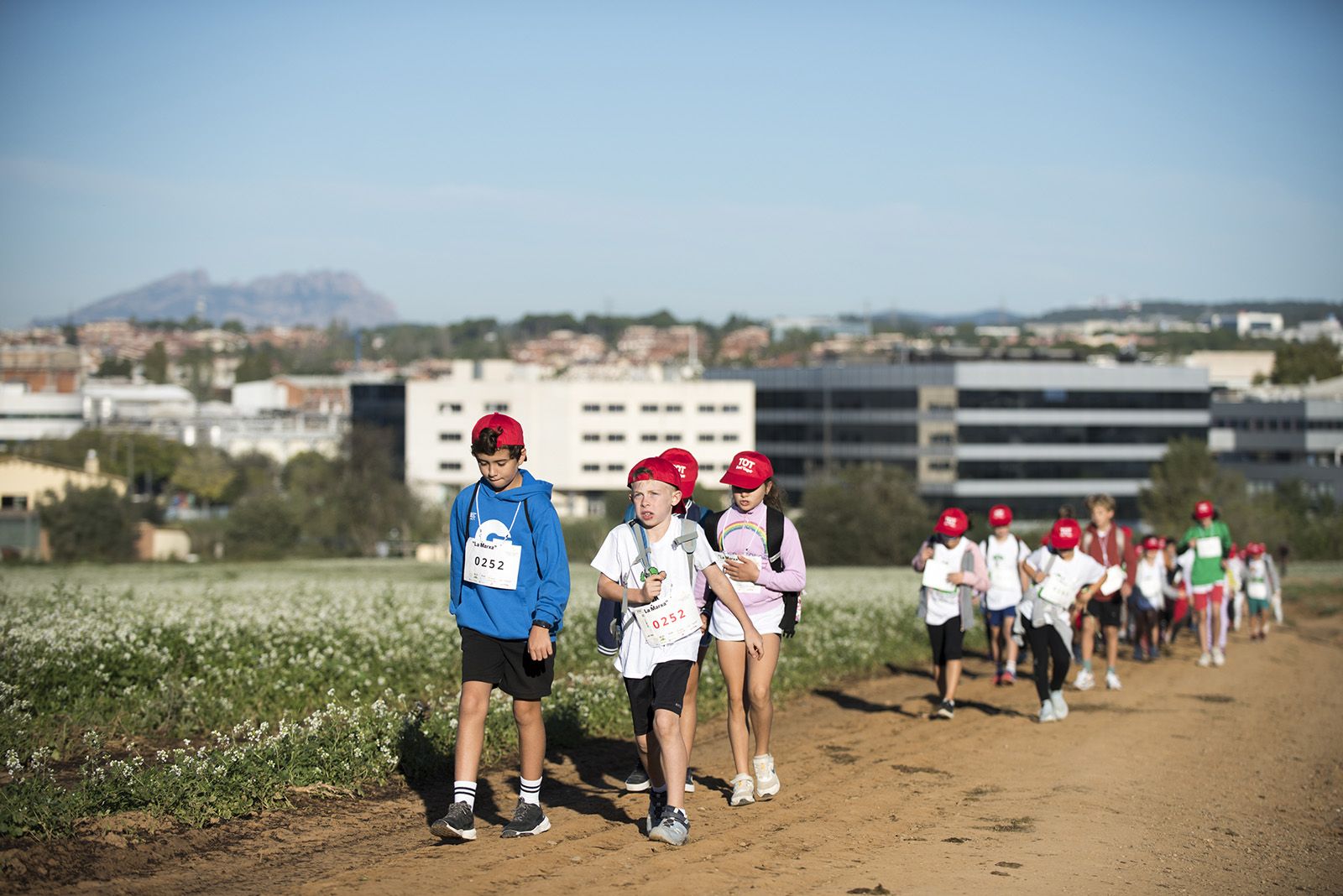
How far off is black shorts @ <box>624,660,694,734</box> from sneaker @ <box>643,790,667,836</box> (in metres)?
0.54

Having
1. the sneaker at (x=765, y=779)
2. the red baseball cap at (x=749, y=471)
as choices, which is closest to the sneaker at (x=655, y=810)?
the sneaker at (x=765, y=779)

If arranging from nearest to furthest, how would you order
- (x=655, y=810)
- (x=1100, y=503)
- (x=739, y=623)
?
(x=655, y=810) → (x=739, y=623) → (x=1100, y=503)

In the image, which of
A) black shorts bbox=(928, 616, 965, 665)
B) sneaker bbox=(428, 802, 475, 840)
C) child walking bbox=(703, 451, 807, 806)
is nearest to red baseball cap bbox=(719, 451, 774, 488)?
child walking bbox=(703, 451, 807, 806)

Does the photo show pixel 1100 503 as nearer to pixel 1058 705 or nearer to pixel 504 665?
pixel 1058 705

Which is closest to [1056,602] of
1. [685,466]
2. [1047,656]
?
[1047,656]

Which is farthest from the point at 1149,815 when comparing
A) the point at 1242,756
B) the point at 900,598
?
the point at 900,598

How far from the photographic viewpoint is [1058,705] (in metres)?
13.9

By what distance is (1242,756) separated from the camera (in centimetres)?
1223

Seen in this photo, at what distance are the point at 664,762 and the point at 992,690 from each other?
29.3 ft

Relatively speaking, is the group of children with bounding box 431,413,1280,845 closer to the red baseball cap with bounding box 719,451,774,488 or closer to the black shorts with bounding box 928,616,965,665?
the red baseball cap with bounding box 719,451,774,488

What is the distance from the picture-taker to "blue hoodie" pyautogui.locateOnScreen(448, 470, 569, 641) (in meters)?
8.00

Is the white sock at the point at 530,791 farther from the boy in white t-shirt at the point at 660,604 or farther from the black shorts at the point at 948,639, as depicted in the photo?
the black shorts at the point at 948,639

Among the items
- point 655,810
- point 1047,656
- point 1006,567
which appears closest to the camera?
point 655,810

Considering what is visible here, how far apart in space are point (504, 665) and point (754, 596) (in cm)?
217
